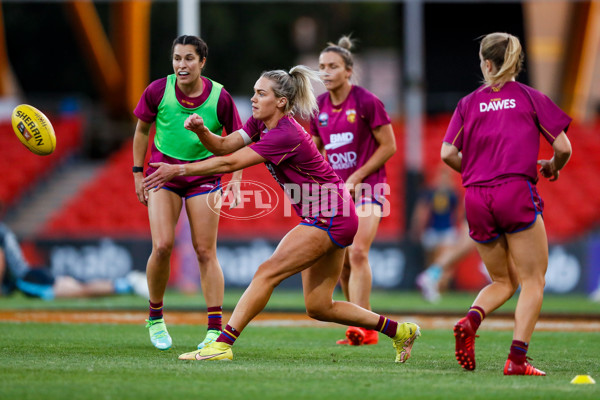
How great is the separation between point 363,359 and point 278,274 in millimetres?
1033

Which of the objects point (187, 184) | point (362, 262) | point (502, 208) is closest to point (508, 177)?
point (502, 208)

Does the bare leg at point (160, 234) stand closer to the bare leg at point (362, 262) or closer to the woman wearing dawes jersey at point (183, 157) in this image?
the woman wearing dawes jersey at point (183, 157)

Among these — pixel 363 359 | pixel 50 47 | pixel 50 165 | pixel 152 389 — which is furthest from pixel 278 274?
pixel 50 47

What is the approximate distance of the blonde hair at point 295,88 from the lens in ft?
20.3

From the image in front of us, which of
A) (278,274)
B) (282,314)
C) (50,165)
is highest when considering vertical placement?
(50,165)

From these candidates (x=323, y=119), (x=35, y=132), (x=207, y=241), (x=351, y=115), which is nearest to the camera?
(x=207, y=241)

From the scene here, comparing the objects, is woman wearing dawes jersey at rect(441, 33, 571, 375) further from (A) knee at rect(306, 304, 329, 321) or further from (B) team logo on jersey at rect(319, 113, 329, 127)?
(B) team logo on jersey at rect(319, 113, 329, 127)

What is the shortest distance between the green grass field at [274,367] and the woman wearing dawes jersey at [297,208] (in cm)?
33

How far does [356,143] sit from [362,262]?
1136 mm

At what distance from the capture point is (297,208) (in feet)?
20.7

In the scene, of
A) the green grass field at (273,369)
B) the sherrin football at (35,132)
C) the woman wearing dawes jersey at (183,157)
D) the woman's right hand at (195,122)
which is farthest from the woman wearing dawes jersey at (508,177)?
the sherrin football at (35,132)

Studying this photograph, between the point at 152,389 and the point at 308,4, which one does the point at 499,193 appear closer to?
the point at 152,389

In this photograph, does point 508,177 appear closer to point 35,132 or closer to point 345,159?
point 345,159

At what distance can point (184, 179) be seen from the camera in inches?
277
